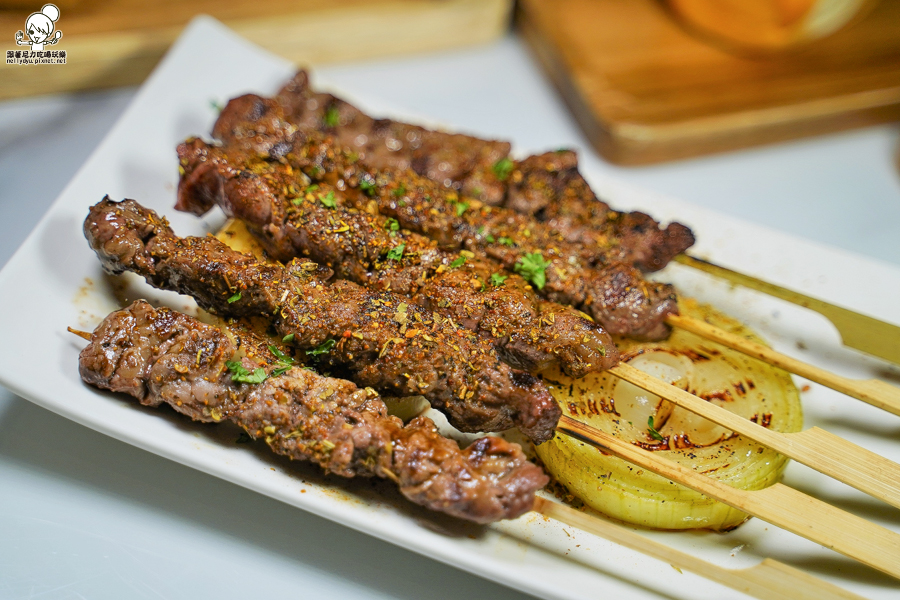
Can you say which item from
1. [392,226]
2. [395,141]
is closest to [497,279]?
[392,226]

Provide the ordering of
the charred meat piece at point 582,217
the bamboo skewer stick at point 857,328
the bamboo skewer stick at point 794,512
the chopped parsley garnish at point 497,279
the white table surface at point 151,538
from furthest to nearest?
the charred meat piece at point 582,217 < the bamboo skewer stick at point 857,328 < the chopped parsley garnish at point 497,279 < the white table surface at point 151,538 < the bamboo skewer stick at point 794,512

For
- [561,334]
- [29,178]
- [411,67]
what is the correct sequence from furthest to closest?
1. [411,67]
2. [29,178]
3. [561,334]

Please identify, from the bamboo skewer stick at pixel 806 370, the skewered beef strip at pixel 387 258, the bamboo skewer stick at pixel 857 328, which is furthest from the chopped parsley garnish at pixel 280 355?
the bamboo skewer stick at pixel 857 328

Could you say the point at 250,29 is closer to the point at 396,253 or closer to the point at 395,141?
the point at 395,141

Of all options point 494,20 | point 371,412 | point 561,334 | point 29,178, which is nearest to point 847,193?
point 494,20

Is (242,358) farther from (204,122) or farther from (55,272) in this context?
(204,122)

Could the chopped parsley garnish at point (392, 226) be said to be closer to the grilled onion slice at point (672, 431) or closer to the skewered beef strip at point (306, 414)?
the skewered beef strip at point (306, 414)
